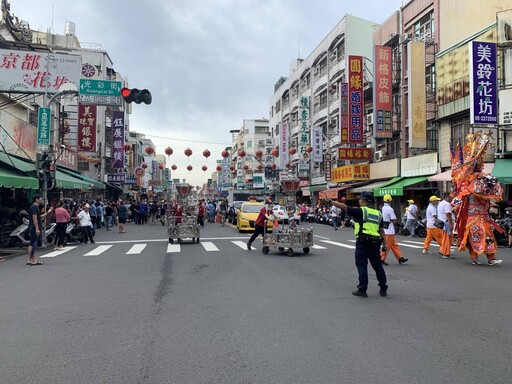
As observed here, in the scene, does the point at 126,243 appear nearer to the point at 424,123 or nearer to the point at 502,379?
the point at 502,379

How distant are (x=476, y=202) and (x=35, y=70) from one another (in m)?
19.4

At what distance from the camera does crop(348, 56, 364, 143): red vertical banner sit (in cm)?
3133

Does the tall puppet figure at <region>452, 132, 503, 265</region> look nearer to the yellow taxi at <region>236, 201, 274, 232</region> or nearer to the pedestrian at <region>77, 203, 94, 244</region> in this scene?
the yellow taxi at <region>236, 201, 274, 232</region>

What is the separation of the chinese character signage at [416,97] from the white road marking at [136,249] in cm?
1625

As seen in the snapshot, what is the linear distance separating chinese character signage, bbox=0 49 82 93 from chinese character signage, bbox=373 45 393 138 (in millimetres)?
17651

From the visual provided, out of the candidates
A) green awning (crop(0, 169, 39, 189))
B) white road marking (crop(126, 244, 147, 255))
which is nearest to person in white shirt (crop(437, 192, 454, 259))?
white road marking (crop(126, 244, 147, 255))

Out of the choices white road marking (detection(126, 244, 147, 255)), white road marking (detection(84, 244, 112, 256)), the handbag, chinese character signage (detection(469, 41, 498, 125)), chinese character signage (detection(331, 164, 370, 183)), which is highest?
chinese character signage (detection(469, 41, 498, 125))

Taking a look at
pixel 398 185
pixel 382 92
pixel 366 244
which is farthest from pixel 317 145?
pixel 366 244

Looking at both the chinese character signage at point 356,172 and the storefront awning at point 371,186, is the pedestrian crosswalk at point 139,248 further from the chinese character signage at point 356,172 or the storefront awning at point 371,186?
the chinese character signage at point 356,172

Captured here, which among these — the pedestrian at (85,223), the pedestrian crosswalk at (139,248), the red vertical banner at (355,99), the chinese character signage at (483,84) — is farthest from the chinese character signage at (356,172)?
the pedestrian at (85,223)

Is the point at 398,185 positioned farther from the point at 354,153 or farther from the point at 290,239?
the point at 290,239

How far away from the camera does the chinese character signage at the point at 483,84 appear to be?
19.2m

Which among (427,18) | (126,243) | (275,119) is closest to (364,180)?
(427,18)

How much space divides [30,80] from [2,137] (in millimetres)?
3281
